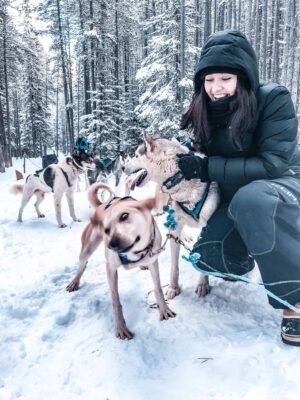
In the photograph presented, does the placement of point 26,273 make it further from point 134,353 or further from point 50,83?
point 50,83

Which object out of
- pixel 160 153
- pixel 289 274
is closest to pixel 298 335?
pixel 289 274

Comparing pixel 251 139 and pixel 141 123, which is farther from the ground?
pixel 141 123

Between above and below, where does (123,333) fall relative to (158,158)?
below

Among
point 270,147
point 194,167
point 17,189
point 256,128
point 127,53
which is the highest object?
point 127,53

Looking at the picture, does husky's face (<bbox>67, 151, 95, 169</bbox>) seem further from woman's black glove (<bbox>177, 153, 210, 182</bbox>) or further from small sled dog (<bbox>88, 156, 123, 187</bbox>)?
woman's black glove (<bbox>177, 153, 210, 182</bbox>)

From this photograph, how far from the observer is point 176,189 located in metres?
2.89

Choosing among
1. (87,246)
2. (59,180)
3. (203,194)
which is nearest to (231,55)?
(203,194)

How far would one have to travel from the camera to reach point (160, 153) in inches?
116

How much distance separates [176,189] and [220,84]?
3.22 feet

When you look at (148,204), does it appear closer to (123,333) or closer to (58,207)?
(123,333)

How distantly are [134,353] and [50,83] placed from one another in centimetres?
4871

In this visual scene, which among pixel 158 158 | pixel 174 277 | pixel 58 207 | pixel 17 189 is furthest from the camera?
pixel 17 189

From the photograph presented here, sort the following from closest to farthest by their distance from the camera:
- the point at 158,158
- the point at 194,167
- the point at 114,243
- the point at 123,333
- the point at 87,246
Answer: the point at 114,243 → the point at 123,333 → the point at 194,167 → the point at 158,158 → the point at 87,246

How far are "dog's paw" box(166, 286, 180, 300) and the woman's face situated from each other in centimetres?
183
